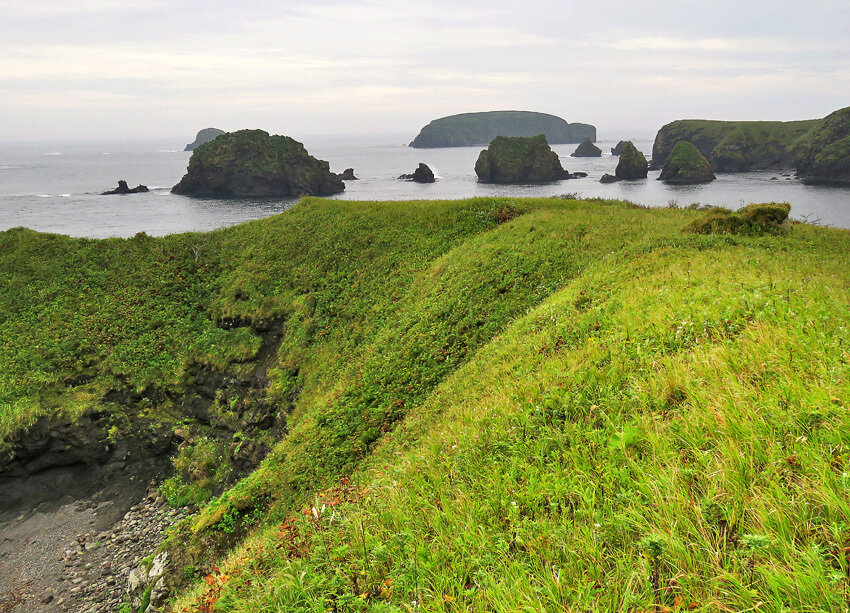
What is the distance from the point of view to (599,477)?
4.50m

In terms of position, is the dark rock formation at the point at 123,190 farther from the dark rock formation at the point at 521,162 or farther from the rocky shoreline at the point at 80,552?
the rocky shoreline at the point at 80,552

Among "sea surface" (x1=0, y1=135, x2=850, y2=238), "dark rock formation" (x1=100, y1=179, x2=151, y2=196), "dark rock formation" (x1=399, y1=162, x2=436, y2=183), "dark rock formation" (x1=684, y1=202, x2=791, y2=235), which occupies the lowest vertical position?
"dark rock formation" (x1=684, y1=202, x2=791, y2=235)

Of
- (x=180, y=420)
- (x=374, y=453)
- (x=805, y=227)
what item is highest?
(x=805, y=227)

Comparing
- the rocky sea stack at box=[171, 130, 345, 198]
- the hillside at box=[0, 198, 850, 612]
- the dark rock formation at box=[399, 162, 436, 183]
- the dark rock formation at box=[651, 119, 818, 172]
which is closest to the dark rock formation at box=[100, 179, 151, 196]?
the rocky sea stack at box=[171, 130, 345, 198]

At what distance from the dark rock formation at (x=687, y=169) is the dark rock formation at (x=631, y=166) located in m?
7.44

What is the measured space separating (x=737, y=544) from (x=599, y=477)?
4.70 ft

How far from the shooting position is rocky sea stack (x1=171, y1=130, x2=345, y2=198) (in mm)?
113188

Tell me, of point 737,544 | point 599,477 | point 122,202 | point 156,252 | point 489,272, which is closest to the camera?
point 737,544

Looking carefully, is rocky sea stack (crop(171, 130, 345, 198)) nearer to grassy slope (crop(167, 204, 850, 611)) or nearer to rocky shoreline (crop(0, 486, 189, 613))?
rocky shoreline (crop(0, 486, 189, 613))

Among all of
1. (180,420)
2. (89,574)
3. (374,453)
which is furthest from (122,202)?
(374,453)

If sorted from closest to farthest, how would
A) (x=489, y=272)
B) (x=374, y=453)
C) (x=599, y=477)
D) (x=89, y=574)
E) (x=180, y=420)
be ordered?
(x=599, y=477), (x=374, y=453), (x=89, y=574), (x=489, y=272), (x=180, y=420)

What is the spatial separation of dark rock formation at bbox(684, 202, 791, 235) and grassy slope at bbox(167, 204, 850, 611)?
985 centimetres

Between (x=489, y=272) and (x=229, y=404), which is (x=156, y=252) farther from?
(x=489, y=272)

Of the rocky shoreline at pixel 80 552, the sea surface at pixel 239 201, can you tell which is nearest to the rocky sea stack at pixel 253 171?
the sea surface at pixel 239 201
